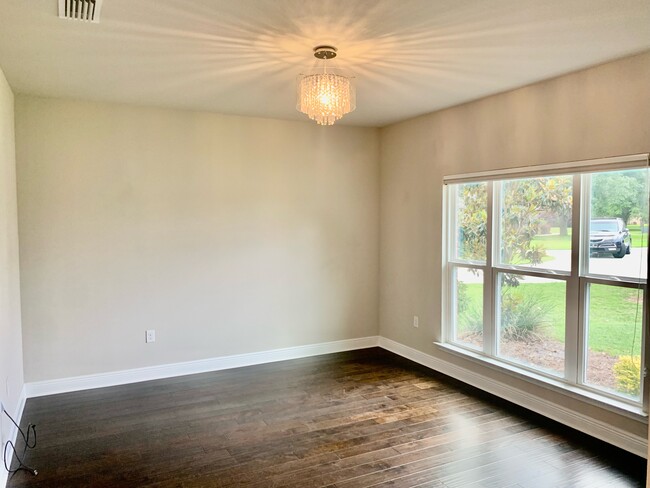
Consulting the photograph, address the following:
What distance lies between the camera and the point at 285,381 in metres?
4.19

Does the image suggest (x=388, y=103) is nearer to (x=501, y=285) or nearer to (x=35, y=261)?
(x=501, y=285)

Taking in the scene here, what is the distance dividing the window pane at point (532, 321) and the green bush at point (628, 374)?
401 mm

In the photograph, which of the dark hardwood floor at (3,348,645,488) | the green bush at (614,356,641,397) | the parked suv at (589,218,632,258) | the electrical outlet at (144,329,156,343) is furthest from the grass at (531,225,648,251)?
the electrical outlet at (144,329,156,343)

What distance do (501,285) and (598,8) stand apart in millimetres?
2285

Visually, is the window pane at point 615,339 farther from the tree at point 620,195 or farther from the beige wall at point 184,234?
the beige wall at point 184,234

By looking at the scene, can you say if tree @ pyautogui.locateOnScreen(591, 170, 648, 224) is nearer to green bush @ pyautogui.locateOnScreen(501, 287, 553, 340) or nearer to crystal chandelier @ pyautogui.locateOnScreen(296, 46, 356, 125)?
green bush @ pyautogui.locateOnScreen(501, 287, 553, 340)

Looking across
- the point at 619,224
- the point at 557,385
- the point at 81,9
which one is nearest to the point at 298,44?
the point at 81,9

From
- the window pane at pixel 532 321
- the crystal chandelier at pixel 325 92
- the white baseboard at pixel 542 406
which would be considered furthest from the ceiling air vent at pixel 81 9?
the white baseboard at pixel 542 406

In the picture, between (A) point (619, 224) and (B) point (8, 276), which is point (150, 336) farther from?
(A) point (619, 224)

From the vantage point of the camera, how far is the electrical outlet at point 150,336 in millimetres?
4219

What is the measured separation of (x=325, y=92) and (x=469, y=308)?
8.21 ft

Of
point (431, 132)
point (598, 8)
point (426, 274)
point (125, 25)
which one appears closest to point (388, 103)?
point (431, 132)

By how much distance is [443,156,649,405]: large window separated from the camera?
9.68 ft

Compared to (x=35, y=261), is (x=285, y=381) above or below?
below
